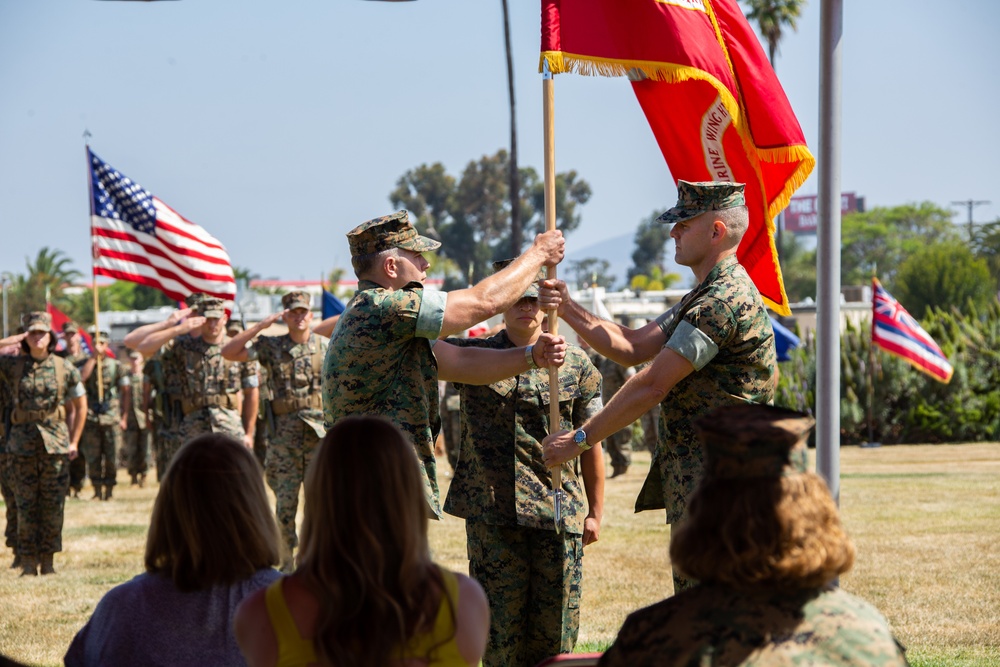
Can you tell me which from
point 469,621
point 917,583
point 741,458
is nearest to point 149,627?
point 469,621

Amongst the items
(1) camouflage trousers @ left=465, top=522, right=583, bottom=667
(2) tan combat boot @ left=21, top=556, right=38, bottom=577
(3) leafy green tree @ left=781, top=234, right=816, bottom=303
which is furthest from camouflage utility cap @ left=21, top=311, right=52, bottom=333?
(3) leafy green tree @ left=781, top=234, right=816, bottom=303

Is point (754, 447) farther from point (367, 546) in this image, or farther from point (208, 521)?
point (208, 521)

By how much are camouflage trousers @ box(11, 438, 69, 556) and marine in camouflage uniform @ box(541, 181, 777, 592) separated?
285 inches

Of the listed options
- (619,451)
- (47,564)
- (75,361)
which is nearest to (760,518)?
(47,564)

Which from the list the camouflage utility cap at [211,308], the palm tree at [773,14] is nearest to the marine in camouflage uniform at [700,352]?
the camouflage utility cap at [211,308]

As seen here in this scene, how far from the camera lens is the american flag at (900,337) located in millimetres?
21016

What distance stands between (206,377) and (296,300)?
1.44m

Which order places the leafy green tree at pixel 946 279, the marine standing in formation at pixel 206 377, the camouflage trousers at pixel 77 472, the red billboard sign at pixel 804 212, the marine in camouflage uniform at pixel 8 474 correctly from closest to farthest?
the marine in camouflage uniform at pixel 8 474 < the marine standing in formation at pixel 206 377 < the camouflage trousers at pixel 77 472 < the leafy green tree at pixel 946 279 < the red billboard sign at pixel 804 212

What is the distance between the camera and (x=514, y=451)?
580cm

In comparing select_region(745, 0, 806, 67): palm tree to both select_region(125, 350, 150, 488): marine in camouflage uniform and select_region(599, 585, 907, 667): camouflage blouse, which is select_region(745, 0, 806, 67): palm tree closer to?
→ select_region(125, 350, 150, 488): marine in camouflage uniform

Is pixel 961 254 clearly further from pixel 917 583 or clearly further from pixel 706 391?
pixel 706 391

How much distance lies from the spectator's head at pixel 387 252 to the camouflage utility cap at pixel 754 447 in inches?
102

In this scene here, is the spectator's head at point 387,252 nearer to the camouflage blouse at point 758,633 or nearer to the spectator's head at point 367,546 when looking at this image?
the spectator's head at point 367,546

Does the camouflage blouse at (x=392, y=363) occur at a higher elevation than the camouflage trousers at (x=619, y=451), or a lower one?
higher
